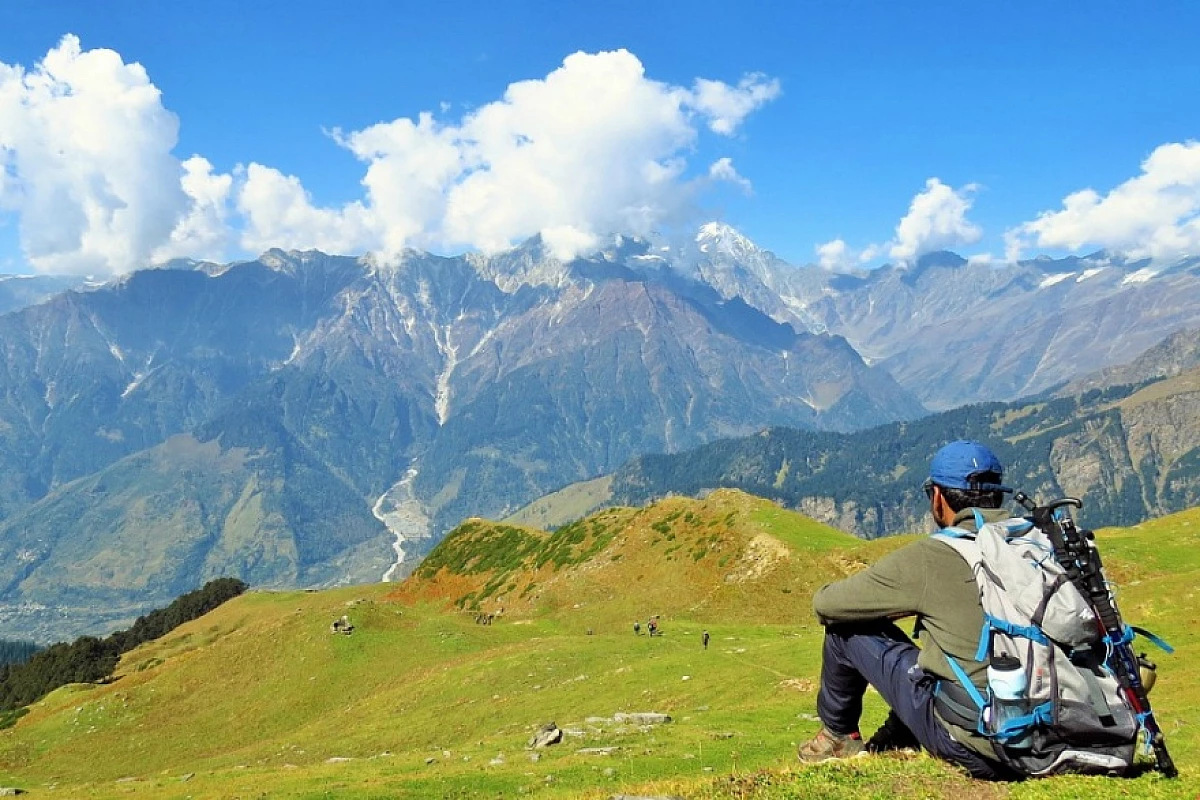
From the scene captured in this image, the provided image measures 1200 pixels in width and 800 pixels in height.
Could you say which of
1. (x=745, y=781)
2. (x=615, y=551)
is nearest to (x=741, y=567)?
(x=615, y=551)

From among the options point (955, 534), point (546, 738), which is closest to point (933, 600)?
point (955, 534)

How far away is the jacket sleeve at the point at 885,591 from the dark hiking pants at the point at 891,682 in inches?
28.9

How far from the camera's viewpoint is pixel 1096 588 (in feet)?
27.4

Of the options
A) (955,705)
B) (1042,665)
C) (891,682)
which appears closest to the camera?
(1042,665)

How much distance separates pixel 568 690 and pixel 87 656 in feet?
338

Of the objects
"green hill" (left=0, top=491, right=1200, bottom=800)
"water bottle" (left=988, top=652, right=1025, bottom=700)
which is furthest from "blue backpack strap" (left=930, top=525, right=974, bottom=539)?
"green hill" (left=0, top=491, right=1200, bottom=800)

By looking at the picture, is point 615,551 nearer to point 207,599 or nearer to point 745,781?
point 745,781

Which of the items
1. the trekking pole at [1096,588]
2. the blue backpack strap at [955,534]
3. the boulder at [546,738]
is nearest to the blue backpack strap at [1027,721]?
the trekking pole at [1096,588]

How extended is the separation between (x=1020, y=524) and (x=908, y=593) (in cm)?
Answer: 156

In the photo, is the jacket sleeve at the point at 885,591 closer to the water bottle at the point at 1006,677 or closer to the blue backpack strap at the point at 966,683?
the blue backpack strap at the point at 966,683

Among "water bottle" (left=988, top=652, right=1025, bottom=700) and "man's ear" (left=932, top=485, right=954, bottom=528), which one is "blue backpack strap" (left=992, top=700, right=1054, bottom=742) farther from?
"man's ear" (left=932, top=485, right=954, bottom=528)

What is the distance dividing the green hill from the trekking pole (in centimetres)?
134

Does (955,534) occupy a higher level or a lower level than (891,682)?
higher

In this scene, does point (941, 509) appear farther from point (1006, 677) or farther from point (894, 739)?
point (894, 739)
